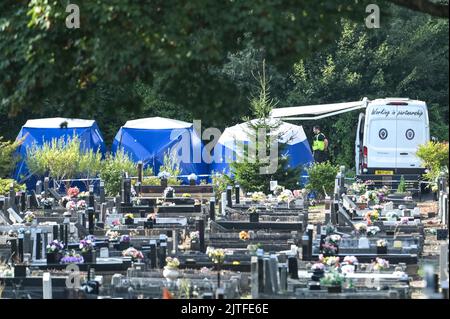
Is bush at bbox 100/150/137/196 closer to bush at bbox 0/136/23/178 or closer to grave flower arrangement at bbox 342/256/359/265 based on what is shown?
bush at bbox 0/136/23/178

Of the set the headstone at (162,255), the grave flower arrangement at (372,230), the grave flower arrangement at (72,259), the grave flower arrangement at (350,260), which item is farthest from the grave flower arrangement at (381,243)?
the grave flower arrangement at (72,259)

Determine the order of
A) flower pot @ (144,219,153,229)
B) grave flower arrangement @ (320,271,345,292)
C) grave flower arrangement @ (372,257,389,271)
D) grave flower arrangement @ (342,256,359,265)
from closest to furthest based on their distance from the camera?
grave flower arrangement @ (320,271,345,292)
grave flower arrangement @ (342,256,359,265)
grave flower arrangement @ (372,257,389,271)
flower pot @ (144,219,153,229)

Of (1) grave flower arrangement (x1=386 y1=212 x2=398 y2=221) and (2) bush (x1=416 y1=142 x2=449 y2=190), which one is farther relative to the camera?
(2) bush (x1=416 y1=142 x2=449 y2=190)

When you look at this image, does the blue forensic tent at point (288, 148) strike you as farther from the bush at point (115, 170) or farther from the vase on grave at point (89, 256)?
the vase on grave at point (89, 256)

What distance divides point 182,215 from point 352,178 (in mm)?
12656

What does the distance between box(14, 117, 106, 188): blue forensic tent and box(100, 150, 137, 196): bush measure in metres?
2.47

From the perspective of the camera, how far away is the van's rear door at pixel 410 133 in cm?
3678

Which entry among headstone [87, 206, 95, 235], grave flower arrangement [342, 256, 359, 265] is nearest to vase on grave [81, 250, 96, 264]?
grave flower arrangement [342, 256, 359, 265]

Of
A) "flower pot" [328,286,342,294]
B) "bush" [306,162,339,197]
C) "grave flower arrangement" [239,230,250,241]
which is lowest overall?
"flower pot" [328,286,342,294]

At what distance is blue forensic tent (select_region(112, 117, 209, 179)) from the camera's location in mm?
41062

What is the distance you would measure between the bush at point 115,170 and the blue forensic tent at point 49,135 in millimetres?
2467

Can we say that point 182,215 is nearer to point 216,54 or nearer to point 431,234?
point 431,234

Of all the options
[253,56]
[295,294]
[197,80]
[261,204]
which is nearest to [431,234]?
[261,204]

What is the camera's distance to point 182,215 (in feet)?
90.9
